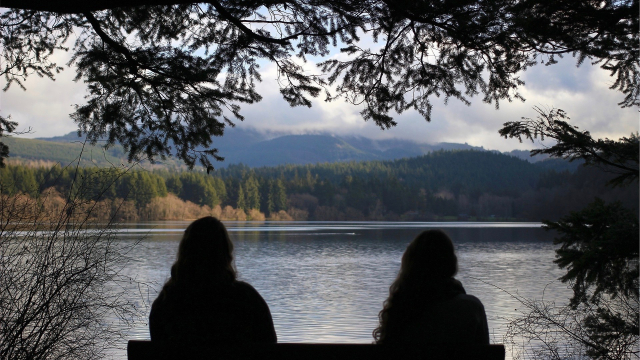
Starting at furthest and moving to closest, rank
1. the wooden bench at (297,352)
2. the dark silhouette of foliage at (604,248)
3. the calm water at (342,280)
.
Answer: the calm water at (342,280) → the dark silhouette of foliage at (604,248) → the wooden bench at (297,352)

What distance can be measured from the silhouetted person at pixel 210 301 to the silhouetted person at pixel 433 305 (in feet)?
1.93

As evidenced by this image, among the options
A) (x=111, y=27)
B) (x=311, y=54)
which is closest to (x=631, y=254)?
(x=311, y=54)

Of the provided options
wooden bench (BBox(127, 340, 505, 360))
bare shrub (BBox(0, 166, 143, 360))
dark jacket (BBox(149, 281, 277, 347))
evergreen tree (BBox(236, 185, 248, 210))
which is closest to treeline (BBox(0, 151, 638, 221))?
evergreen tree (BBox(236, 185, 248, 210))

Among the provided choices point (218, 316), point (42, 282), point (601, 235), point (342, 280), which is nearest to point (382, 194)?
point (342, 280)

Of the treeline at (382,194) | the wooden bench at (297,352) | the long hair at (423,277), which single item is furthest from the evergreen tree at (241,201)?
the wooden bench at (297,352)

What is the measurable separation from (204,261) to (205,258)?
0.01 metres

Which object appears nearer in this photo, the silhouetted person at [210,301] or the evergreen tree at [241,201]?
the silhouetted person at [210,301]

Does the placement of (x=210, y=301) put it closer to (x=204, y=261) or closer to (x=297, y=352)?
(x=204, y=261)

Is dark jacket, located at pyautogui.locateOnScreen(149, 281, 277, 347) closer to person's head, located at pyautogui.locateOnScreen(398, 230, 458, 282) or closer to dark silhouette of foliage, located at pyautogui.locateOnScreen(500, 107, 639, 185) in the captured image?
person's head, located at pyautogui.locateOnScreen(398, 230, 458, 282)

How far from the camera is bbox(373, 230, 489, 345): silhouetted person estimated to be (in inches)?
96.1

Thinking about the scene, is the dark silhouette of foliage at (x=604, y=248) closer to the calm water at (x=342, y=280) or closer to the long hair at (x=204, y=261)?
the calm water at (x=342, y=280)

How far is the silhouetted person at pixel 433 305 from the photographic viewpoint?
244 cm

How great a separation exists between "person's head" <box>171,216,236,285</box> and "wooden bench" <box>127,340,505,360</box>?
0.29m

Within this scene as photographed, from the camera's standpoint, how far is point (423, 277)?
98.3 inches
